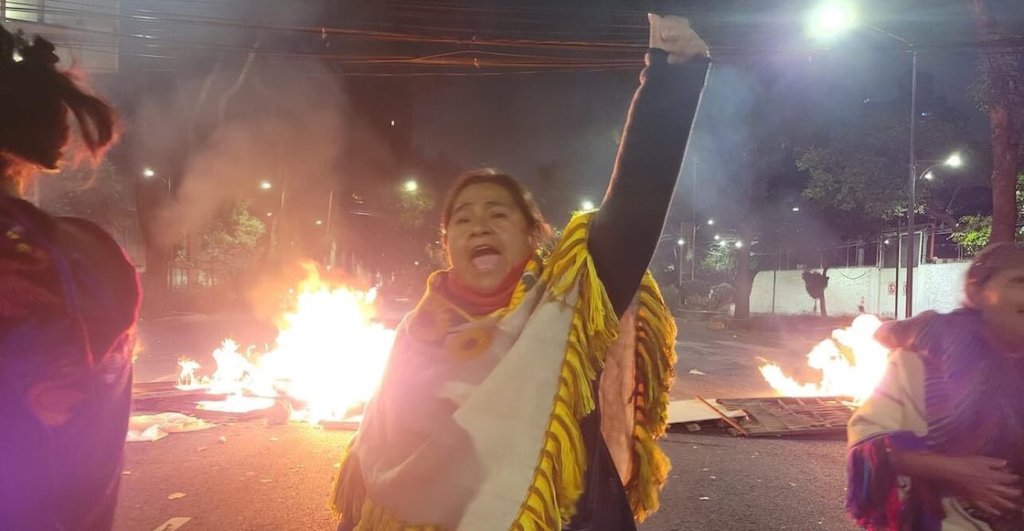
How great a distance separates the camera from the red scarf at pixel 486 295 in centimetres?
159

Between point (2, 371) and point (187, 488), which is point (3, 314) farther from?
point (187, 488)

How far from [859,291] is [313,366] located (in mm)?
23578

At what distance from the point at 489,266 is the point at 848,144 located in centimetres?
1833

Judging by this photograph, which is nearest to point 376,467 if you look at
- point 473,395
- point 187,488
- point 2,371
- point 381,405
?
point 381,405

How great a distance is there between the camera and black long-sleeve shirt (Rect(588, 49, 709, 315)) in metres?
1.38

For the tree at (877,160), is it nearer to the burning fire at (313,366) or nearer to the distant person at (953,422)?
the burning fire at (313,366)

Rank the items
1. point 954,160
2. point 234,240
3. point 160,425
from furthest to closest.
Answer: point 234,240 < point 954,160 < point 160,425

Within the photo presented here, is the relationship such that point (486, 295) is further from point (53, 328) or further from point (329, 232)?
point (329, 232)

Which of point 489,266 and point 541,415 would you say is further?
point 489,266

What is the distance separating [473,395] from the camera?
1.42m

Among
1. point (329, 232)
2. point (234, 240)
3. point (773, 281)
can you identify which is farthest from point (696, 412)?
point (773, 281)

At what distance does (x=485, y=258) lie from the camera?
1.62 metres

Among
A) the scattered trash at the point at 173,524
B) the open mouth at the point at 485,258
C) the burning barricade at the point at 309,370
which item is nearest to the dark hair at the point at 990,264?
the open mouth at the point at 485,258

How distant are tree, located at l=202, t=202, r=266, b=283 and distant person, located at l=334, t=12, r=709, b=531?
86.7 feet
